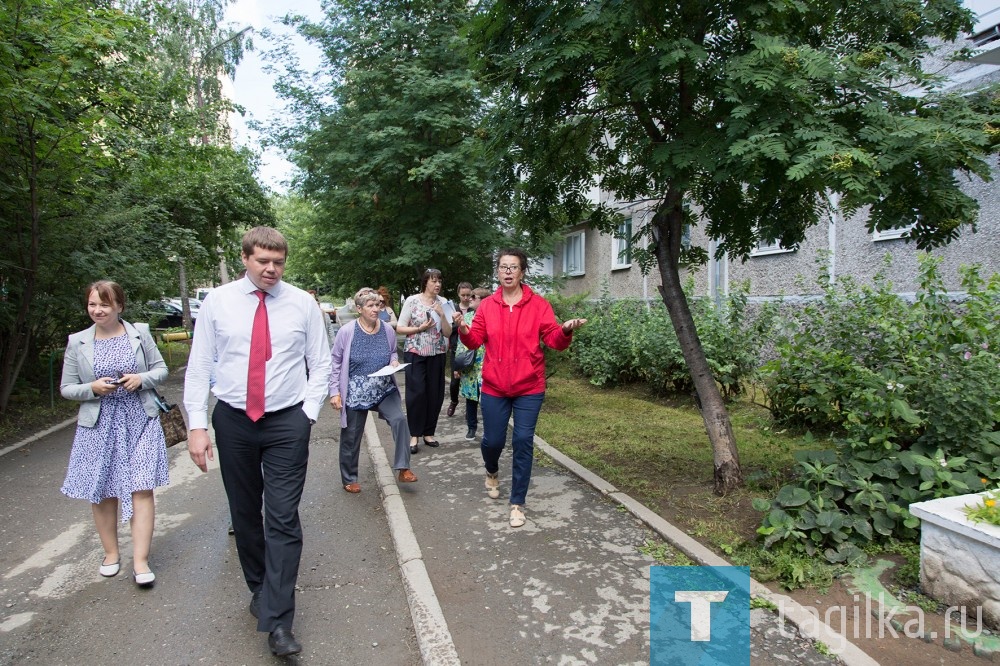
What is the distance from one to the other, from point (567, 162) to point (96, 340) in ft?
12.0

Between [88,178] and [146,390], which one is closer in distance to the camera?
[146,390]

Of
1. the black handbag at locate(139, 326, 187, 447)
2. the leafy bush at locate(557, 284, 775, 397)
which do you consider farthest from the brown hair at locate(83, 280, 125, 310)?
the leafy bush at locate(557, 284, 775, 397)

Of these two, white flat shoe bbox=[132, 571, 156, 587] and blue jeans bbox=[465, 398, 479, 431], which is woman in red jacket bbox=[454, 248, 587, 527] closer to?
white flat shoe bbox=[132, 571, 156, 587]

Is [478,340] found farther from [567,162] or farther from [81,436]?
[81,436]

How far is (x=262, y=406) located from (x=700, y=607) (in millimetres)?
2549

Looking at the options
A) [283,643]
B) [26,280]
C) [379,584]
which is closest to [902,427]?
[379,584]

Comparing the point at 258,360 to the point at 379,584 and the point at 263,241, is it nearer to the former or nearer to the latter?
the point at 263,241

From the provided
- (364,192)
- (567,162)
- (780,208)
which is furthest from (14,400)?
(780,208)

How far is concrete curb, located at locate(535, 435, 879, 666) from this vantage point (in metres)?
2.84

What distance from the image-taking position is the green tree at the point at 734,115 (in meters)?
3.20

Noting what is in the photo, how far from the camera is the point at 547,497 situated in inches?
203

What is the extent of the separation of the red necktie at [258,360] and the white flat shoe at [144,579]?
5.26ft

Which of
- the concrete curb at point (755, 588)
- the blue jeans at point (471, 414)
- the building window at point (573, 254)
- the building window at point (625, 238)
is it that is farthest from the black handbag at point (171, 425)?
the building window at point (573, 254)

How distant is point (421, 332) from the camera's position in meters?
6.43
